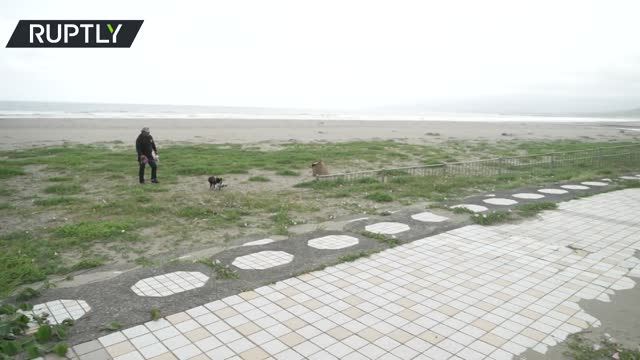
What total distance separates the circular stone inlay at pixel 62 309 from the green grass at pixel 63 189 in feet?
25.1

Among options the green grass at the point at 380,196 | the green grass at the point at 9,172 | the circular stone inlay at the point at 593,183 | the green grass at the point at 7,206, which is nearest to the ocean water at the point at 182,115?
the green grass at the point at 9,172

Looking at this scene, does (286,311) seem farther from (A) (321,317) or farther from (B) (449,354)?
(B) (449,354)

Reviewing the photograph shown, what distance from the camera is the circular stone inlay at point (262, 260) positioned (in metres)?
6.37

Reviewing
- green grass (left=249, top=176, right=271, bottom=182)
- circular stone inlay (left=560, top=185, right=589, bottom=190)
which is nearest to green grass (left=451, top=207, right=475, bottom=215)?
circular stone inlay (left=560, top=185, right=589, bottom=190)

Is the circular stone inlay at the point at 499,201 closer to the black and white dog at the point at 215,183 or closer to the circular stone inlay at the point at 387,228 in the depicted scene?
the circular stone inlay at the point at 387,228

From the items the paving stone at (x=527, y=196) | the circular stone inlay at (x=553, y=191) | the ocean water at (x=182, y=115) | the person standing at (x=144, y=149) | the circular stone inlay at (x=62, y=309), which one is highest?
the ocean water at (x=182, y=115)

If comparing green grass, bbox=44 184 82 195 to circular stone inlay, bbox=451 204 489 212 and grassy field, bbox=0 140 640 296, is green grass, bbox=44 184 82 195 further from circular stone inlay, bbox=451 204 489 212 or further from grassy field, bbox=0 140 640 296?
circular stone inlay, bbox=451 204 489 212

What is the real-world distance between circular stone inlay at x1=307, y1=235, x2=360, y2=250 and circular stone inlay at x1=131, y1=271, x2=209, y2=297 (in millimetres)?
2228

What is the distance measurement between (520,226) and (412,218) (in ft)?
7.59

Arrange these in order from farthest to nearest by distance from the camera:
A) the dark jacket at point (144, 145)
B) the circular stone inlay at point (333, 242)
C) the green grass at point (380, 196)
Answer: the dark jacket at point (144, 145), the green grass at point (380, 196), the circular stone inlay at point (333, 242)

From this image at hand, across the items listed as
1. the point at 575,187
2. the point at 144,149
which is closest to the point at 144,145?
the point at 144,149

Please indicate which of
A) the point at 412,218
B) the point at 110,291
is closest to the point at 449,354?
the point at 110,291

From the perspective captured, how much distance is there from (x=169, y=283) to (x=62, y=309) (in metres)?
1.28

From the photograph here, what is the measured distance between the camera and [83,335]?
438cm
